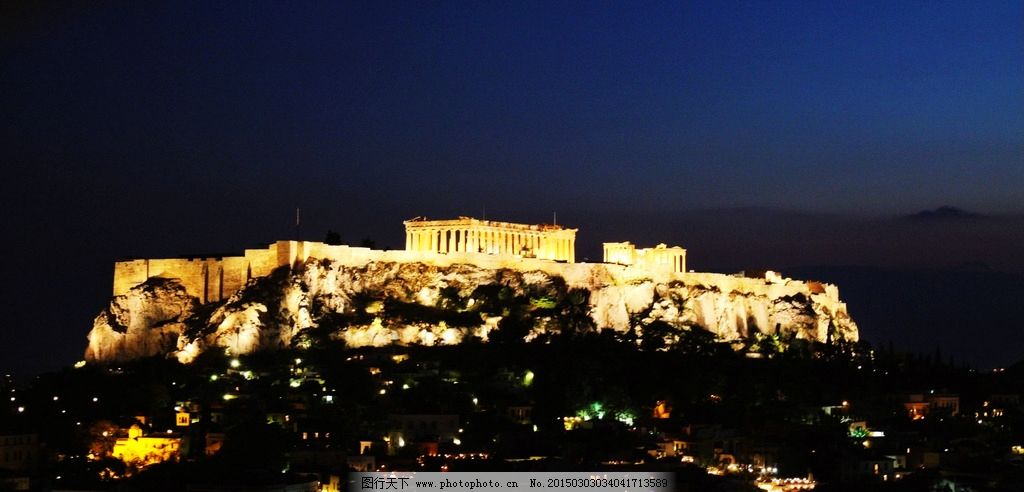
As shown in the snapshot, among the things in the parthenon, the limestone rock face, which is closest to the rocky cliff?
the limestone rock face

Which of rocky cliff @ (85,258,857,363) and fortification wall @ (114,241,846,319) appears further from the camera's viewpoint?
fortification wall @ (114,241,846,319)

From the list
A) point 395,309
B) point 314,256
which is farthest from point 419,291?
point 314,256

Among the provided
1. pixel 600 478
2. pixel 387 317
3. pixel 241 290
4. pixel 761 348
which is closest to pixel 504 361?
pixel 387 317

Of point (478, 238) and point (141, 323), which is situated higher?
point (478, 238)

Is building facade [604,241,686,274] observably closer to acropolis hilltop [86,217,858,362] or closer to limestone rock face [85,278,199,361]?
acropolis hilltop [86,217,858,362]

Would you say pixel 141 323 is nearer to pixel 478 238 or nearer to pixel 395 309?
pixel 395 309

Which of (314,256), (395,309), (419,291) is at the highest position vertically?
(314,256)

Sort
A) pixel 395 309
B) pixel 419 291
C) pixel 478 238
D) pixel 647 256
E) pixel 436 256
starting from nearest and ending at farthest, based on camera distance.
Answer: pixel 395 309 → pixel 419 291 → pixel 436 256 → pixel 478 238 → pixel 647 256
